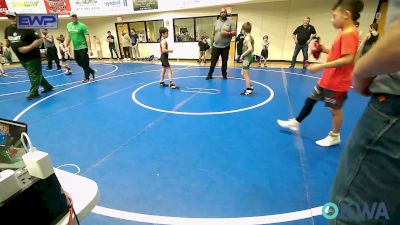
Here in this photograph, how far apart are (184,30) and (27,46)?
9.39m

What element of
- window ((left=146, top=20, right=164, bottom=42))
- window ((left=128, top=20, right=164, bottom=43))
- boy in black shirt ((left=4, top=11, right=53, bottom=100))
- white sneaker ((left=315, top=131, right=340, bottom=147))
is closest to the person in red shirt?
white sneaker ((left=315, top=131, right=340, bottom=147))

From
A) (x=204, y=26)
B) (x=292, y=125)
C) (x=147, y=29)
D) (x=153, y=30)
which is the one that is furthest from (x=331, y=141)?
(x=147, y=29)

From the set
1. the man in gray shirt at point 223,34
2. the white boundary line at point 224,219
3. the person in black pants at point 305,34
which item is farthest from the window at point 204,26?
the white boundary line at point 224,219

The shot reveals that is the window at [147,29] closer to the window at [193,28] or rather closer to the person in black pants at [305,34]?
the window at [193,28]

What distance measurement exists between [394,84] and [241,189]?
186cm

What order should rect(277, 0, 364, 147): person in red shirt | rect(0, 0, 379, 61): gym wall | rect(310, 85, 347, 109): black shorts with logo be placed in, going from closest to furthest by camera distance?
rect(277, 0, 364, 147): person in red shirt < rect(310, 85, 347, 109): black shorts with logo < rect(0, 0, 379, 61): gym wall

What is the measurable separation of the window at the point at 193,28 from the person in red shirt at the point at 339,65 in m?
10.7

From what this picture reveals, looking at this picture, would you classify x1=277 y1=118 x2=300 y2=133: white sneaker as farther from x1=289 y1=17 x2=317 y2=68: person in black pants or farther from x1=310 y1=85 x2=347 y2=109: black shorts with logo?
x1=289 y1=17 x2=317 y2=68: person in black pants

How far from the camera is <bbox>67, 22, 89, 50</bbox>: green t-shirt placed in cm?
720

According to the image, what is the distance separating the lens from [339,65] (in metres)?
2.63

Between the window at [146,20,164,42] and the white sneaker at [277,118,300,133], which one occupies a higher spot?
the window at [146,20,164,42]

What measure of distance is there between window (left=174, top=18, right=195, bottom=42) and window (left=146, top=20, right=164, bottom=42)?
1158 millimetres

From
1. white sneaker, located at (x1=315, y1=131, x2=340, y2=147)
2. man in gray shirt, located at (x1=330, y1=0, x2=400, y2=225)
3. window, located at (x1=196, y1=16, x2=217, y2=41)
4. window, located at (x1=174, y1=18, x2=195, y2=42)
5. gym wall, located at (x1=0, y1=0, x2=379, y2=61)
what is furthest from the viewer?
window, located at (x1=174, y1=18, x2=195, y2=42)

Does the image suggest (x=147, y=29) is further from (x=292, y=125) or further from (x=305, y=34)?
(x=292, y=125)
